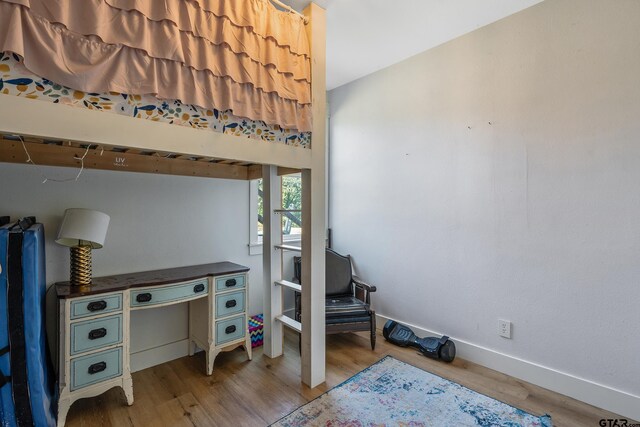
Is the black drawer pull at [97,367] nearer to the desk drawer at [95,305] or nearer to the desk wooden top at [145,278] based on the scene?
the desk drawer at [95,305]

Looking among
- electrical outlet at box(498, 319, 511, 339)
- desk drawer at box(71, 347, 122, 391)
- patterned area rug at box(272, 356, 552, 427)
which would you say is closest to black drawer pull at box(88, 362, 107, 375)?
desk drawer at box(71, 347, 122, 391)

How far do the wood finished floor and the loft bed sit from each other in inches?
7.5

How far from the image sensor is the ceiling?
86.2 inches

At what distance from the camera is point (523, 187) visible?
225 cm

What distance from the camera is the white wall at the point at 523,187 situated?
6.19 feet

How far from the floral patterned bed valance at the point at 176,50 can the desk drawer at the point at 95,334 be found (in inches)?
52.9

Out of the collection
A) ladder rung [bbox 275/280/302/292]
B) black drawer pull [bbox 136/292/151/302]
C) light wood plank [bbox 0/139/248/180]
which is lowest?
ladder rung [bbox 275/280/302/292]

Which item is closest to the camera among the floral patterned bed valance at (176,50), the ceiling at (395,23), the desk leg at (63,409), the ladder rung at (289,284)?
the floral patterned bed valance at (176,50)

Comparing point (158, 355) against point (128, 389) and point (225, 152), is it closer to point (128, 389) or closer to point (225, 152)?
point (128, 389)

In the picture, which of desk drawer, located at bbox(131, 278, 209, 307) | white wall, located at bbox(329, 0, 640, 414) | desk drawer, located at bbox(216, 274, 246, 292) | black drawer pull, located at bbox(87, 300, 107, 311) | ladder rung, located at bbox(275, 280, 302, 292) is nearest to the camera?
black drawer pull, located at bbox(87, 300, 107, 311)

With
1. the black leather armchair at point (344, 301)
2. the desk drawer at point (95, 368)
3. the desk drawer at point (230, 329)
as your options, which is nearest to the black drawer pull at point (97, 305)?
the desk drawer at point (95, 368)

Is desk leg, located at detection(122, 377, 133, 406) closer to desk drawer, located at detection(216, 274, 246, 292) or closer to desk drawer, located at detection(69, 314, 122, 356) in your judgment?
desk drawer, located at detection(69, 314, 122, 356)

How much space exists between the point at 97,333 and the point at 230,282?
33.7 inches

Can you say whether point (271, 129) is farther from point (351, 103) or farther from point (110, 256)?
point (351, 103)
